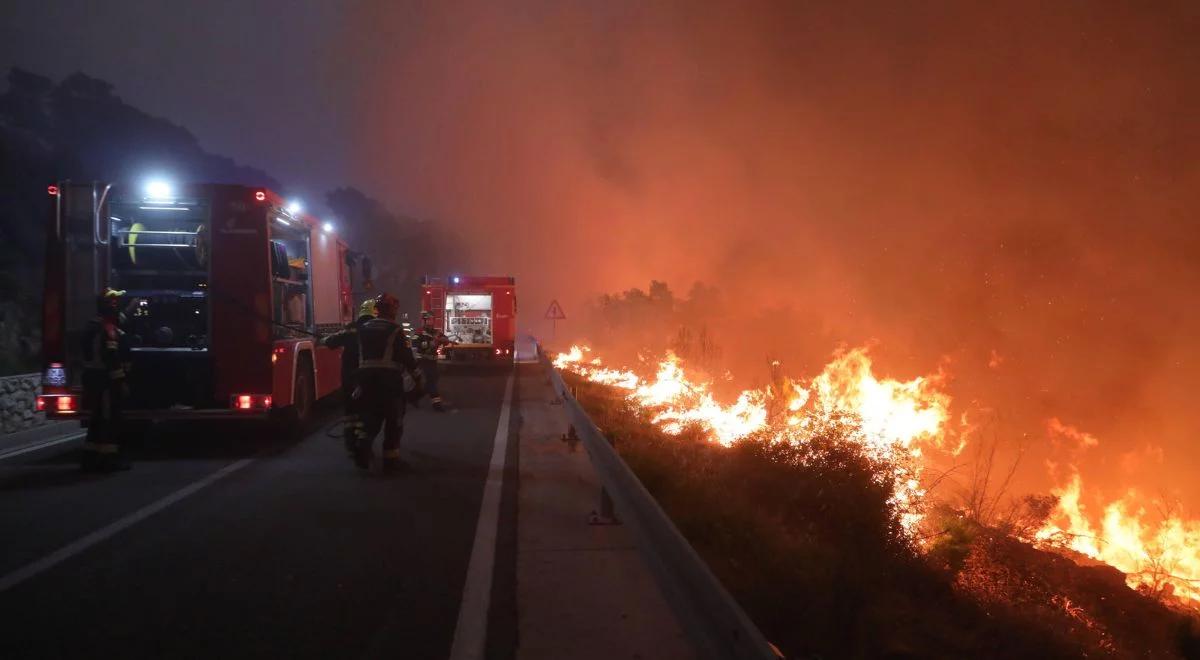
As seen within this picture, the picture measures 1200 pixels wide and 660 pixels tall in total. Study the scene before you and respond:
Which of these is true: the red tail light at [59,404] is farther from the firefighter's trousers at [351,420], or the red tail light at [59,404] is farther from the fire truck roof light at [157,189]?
the firefighter's trousers at [351,420]

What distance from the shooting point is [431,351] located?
13023 mm

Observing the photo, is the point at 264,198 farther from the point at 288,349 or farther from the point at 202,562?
the point at 202,562

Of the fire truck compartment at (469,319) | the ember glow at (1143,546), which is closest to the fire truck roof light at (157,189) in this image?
the ember glow at (1143,546)

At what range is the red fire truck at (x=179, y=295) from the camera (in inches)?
358

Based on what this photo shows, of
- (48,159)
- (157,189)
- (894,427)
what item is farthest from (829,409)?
(48,159)

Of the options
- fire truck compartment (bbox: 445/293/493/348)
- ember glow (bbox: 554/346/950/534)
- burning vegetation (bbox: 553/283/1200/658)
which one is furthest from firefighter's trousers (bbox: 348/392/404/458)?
fire truck compartment (bbox: 445/293/493/348)

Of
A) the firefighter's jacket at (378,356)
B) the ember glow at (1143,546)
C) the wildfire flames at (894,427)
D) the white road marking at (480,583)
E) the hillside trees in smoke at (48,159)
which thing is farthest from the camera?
the hillside trees in smoke at (48,159)

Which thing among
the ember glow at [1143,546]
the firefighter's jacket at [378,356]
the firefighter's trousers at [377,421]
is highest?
the firefighter's jacket at [378,356]

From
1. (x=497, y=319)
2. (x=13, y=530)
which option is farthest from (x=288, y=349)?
(x=497, y=319)

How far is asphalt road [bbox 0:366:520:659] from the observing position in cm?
396

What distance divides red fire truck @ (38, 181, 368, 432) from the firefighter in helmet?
1.36 m

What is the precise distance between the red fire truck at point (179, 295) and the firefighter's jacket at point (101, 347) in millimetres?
718

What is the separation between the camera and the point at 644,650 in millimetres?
3840

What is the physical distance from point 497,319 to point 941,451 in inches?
521
